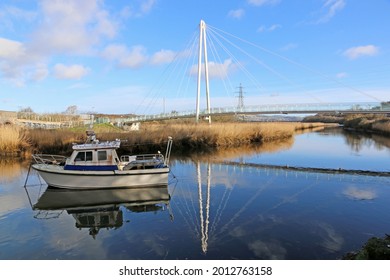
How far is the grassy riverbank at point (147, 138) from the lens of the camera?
25731 millimetres

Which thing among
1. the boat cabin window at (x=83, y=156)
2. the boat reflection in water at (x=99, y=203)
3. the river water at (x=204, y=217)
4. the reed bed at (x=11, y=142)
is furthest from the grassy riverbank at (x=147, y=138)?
the boat reflection in water at (x=99, y=203)

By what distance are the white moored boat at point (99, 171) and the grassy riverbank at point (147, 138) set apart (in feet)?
29.9

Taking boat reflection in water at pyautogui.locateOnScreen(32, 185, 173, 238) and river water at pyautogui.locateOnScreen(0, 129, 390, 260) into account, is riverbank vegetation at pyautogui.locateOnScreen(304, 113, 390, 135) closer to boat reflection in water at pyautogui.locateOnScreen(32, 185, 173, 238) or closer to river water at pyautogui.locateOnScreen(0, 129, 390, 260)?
river water at pyautogui.locateOnScreen(0, 129, 390, 260)

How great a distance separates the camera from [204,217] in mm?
10914

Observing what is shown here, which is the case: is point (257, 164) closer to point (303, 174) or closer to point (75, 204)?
point (303, 174)

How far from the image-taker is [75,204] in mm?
13031

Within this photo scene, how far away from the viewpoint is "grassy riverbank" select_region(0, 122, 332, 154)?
25731 millimetres

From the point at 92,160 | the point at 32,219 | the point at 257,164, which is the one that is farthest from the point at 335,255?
the point at 257,164

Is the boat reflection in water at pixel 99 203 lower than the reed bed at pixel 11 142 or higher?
lower

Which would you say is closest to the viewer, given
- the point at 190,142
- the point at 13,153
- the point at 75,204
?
the point at 75,204

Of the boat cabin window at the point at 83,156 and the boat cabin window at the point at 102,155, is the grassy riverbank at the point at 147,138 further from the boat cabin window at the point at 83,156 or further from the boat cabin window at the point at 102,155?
the boat cabin window at the point at 83,156

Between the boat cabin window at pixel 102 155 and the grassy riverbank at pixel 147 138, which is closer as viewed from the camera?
the boat cabin window at pixel 102 155

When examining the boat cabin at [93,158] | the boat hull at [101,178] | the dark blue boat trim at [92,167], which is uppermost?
the boat cabin at [93,158]

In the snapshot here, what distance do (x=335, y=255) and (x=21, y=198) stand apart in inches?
476
